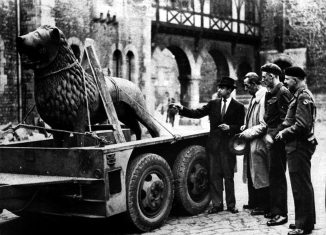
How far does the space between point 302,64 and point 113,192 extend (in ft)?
83.1

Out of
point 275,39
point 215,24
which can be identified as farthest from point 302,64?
point 215,24

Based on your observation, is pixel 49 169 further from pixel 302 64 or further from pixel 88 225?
pixel 302 64

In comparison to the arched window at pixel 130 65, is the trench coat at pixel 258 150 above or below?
below

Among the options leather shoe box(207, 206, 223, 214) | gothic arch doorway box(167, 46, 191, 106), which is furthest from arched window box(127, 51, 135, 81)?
leather shoe box(207, 206, 223, 214)

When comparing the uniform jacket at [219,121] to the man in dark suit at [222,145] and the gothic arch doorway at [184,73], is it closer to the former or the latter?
the man in dark suit at [222,145]

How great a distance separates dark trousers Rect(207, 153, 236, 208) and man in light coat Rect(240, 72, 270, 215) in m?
0.26

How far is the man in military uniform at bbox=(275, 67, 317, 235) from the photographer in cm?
529

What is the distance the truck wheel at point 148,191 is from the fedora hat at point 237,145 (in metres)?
1.01

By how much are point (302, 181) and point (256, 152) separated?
109 cm

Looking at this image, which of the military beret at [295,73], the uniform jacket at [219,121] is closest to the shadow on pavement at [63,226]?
the uniform jacket at [219,121]

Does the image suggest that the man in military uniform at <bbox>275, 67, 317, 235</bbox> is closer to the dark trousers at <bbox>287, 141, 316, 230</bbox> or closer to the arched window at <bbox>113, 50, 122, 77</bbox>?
the dark trousers at <bbox>287, 141, 316, 230</bbox>

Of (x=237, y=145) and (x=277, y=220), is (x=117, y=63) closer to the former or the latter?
(x=237, y=145)

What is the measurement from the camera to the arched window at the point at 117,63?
2083 centimetres

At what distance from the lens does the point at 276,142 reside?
6039 millimetres
